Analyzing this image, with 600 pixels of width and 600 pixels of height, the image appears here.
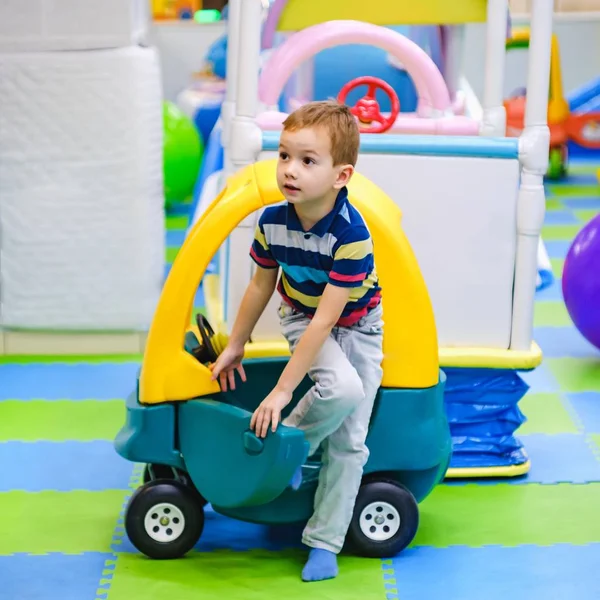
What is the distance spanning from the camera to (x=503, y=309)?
2525 mm

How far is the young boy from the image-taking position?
6.36 ft

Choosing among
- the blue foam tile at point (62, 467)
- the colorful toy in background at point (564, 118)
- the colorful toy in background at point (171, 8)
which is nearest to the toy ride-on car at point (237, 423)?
the blue foam tile at point (62, 467)

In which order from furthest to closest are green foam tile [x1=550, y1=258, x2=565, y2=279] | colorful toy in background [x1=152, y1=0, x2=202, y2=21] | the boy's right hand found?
colorful toy in background [x1=152, y1=0, x2=202, y2=21] → green foam tile [x1=550, y1=258, x2=565, y2=279] → the boy's right hand

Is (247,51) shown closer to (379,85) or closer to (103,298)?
(379,85)

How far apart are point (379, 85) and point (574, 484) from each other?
1.05m

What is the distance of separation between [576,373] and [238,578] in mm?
1580

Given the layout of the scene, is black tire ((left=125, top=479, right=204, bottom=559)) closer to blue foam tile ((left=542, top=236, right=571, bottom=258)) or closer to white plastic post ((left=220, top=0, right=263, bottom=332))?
white plastic post ((left=220, top=0, right=263, bottom=332))

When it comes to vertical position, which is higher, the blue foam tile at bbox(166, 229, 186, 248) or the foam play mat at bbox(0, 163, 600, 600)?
the foam play mat at bbox(0, 163, 600, 600)

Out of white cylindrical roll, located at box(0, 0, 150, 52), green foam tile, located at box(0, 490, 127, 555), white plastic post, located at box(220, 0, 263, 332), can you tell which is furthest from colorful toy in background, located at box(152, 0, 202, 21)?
green foam tile, located at box(0, 490, 127, 555)

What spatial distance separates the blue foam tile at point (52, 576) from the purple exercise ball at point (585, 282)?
1752mm

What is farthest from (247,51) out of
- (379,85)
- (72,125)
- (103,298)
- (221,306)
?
(103,298)

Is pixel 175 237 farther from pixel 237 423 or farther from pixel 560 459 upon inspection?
pixel 237 423

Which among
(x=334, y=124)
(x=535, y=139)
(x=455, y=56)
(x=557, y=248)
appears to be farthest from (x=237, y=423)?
(x=557, y=248)

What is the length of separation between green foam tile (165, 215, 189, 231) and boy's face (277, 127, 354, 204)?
3.09 m
